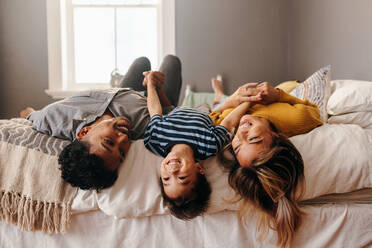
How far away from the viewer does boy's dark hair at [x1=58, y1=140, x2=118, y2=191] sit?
88cm

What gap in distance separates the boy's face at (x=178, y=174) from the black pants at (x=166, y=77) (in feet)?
3.10

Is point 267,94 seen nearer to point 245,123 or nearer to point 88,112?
point 245,123

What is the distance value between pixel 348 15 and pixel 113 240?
1.91m

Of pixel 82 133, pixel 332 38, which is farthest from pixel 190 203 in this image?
pixel 332 38

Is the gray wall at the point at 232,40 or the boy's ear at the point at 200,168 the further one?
the gray wall at the point at 232,40

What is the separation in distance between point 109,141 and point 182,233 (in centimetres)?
39

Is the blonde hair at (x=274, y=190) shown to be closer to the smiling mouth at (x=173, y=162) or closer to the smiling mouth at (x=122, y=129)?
the smiling mouth at (x=173, y=162)

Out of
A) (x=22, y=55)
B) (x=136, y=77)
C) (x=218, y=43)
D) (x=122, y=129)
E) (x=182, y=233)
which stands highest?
(x=218, y=43)

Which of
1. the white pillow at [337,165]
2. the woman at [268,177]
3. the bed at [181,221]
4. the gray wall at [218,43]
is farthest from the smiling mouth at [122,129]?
the gray wall at [218,43]

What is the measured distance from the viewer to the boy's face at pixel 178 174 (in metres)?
0.88

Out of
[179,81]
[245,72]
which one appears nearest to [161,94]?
[179,81]

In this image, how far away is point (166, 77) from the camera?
188 cm

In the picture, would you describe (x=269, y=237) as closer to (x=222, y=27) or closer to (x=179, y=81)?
(x=179, y=81)

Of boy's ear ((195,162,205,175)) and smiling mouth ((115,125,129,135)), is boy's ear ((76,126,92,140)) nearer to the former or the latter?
smiling mouth ((115,125,129,135))
